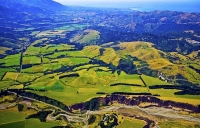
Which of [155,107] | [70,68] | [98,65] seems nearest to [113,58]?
[98,65]

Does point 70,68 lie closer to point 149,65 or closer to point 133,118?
point 149,65

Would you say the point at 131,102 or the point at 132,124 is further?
the point at 131,102

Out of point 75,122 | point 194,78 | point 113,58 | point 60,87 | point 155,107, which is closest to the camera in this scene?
point 75,122

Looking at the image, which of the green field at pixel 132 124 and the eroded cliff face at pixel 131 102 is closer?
the green field at pixel 132 124

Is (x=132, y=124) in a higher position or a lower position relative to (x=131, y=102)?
lower

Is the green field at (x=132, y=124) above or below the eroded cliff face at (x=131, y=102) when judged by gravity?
below

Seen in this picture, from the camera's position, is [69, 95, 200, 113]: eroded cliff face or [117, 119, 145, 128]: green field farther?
[69, 95, 200, 113]: eroded cliff face

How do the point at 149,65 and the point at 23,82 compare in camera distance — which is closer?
the point at 23,82

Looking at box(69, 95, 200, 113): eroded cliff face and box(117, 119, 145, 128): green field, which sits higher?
box(69, 95, 200, 113): eroded cliff face
